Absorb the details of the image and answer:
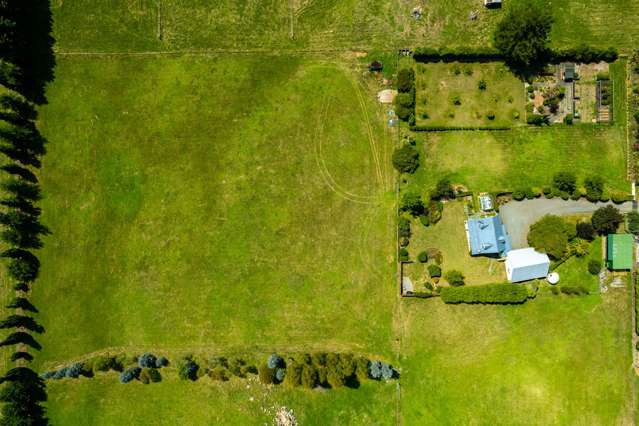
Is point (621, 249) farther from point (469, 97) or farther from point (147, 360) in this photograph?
point (147, 360)

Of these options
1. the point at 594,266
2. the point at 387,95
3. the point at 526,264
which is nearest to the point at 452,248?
the point at 526,264

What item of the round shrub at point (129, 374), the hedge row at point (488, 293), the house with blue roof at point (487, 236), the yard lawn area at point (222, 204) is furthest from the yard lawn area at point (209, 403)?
the house with blue roof at point (487, 236)

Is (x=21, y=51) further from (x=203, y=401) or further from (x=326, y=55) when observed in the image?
(x=203, y=401)

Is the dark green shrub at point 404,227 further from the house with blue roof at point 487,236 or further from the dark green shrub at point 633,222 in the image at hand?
the dark green shrub at point 633,222

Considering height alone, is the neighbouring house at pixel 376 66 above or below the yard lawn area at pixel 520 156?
above

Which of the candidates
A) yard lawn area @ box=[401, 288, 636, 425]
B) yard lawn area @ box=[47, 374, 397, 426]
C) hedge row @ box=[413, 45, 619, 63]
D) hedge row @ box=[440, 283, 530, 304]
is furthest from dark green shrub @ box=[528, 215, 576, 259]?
yard lawn area @ box=[47, 374, 397, 426]

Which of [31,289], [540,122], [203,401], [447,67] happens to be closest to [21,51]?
[31,289]

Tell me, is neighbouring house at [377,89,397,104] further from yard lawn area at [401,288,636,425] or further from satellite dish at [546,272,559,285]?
satellite dish at [546,272,559,285]
